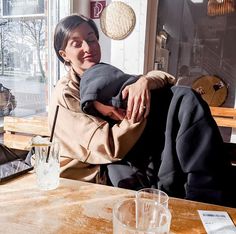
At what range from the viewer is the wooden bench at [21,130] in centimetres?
174

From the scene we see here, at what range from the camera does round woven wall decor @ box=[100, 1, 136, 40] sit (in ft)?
7.72

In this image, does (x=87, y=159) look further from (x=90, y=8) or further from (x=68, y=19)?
(x=90, y=8)

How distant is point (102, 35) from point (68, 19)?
38.1 inches

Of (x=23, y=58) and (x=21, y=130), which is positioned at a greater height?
(x=23, y=58)

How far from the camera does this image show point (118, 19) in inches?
93.3

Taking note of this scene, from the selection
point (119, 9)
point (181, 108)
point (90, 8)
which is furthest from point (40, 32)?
point (181, 108)

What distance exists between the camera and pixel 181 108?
0.96 metres

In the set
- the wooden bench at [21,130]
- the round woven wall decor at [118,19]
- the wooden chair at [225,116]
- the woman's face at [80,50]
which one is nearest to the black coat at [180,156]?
the woman's face at [80,50]

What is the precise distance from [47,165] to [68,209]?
0.21 metres

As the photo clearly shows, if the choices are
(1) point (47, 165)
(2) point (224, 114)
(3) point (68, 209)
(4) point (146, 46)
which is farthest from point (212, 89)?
(3) point (68, 209)

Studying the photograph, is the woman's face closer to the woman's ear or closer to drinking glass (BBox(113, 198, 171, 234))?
the woman's ear

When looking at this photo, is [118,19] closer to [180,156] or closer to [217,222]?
[180,156]

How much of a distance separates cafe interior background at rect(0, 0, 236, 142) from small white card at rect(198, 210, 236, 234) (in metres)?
1.76

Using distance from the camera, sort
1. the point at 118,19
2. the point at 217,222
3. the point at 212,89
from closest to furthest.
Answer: the point at 217,222 < the point at 118,19 < the point at 212,89
